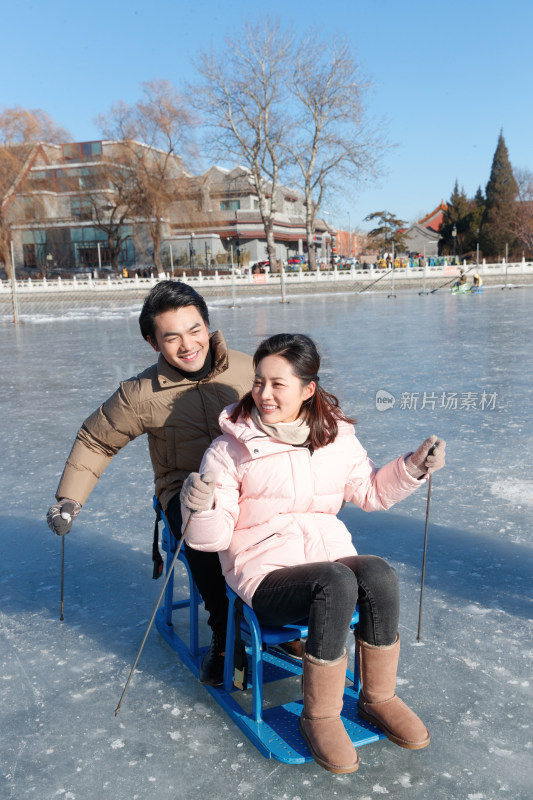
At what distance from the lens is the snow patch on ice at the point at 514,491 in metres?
3.63

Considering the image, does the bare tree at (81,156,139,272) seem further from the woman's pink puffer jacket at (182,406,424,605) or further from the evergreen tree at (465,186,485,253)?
the woman's pink puffer jacket at (182,406,424,605)

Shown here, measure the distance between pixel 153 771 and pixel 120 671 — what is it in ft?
1.76

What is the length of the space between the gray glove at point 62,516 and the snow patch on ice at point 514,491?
2355mm

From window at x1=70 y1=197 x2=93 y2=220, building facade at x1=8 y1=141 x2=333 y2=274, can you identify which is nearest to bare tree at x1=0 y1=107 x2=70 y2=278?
building facade at x1=8 y1=141 x2=333 y2=274

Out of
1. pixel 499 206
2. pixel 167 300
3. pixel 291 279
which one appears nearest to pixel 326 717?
pixel 167 300

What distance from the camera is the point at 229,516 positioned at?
1940 mm

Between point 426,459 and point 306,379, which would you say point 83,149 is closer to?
point 306,379

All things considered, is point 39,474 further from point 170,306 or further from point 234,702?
point 234,702

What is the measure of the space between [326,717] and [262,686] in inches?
10.5

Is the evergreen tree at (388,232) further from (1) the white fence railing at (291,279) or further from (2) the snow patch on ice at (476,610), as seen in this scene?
(2) the snow patch on ice at (476,610)

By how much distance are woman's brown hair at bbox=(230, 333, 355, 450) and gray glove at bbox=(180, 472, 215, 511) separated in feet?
1.01

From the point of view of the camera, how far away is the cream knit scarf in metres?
1.95

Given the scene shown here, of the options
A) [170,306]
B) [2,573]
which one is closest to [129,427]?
[170,306]

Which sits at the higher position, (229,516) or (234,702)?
(229,516)
